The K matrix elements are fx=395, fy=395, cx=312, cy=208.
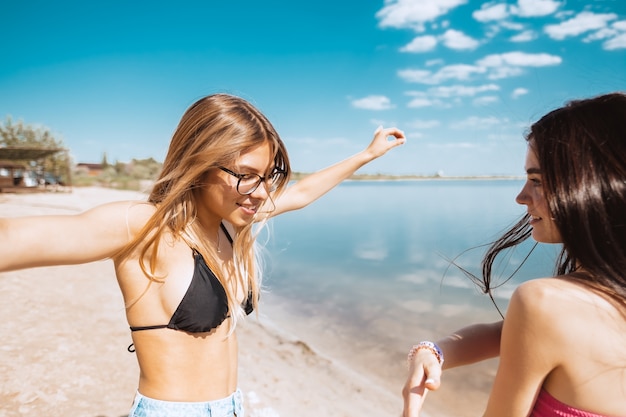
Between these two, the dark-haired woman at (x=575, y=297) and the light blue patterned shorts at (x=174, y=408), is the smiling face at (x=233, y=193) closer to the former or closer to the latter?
the light blue patterned shorts at (x=174, y=408)

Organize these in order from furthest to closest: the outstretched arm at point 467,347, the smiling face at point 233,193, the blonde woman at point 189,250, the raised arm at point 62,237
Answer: the smiling face at point 233,193 → the blonde woman at point 189,250 → the outstretched arm at point 467,347 → the raised arm at point 62,237

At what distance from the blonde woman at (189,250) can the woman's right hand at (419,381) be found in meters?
0.85

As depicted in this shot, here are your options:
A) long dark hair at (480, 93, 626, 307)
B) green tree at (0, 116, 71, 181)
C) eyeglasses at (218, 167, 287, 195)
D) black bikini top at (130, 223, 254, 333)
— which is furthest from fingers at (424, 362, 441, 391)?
green tree at (0, 116, 71, 181)

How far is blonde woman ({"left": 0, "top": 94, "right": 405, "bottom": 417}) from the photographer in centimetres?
160

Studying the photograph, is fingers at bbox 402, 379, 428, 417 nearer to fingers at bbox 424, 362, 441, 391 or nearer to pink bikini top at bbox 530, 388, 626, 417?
fingers at bbox 424, 362, 441, 391

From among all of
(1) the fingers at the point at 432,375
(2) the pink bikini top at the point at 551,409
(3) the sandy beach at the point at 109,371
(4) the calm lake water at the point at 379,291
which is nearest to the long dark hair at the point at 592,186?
(2) the pink bikini top at the point at 551,409

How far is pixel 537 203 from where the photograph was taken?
1.36 meters

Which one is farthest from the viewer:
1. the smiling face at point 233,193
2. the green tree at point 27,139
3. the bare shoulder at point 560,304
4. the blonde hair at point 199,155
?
the green tree at point 27,139

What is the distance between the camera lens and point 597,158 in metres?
1.16

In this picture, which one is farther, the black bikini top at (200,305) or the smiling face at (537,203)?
the black bikini top at (200,305)

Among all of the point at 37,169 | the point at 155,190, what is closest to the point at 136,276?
the point at 155,190

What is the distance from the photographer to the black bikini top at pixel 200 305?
164 centimetres

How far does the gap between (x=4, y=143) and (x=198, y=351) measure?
166 feet

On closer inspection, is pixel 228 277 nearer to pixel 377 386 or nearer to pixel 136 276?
pixel 136 276
